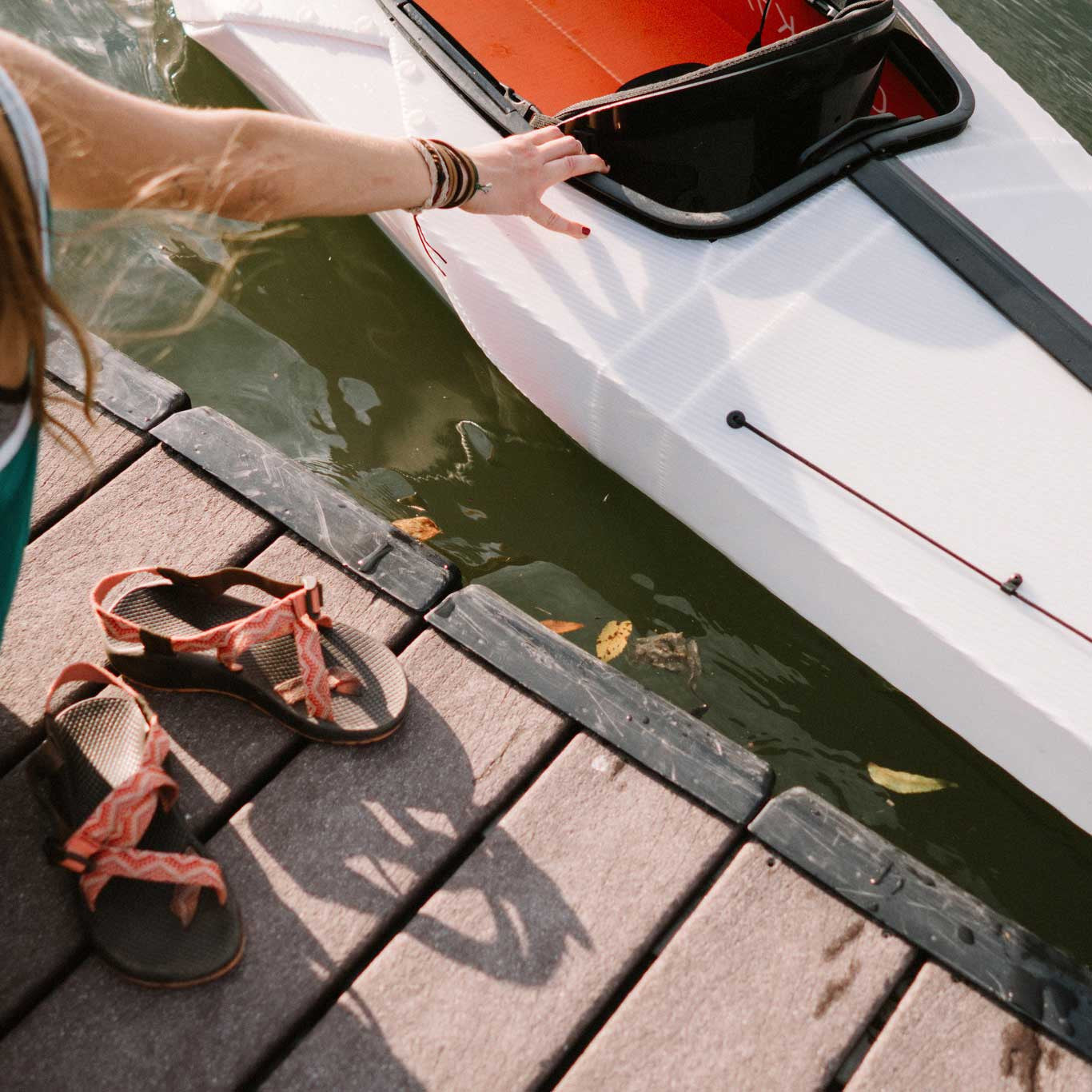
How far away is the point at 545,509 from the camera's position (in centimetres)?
272

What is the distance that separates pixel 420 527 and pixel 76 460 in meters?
0.86

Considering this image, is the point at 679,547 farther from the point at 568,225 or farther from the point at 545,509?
the point at 568,225

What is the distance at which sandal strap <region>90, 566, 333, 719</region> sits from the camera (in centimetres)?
168

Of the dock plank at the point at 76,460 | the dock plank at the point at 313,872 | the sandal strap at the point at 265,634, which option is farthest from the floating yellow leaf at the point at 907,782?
the dock plank at the point at 76,460

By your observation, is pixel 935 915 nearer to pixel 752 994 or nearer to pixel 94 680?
pixel 752 994

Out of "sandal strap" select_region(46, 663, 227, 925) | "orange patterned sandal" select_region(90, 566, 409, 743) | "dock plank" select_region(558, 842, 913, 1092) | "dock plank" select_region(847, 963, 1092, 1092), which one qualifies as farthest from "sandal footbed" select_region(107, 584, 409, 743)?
"dock plank" select_region(847, 963, 1092, 1092)

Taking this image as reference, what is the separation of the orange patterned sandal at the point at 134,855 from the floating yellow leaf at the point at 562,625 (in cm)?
106

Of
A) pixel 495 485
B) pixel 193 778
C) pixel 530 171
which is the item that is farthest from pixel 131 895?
pixel 530 171

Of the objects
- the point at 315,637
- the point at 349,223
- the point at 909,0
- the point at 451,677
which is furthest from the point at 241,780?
the point at 909,0

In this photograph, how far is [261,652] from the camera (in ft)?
5.87

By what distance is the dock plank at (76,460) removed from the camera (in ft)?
6.57

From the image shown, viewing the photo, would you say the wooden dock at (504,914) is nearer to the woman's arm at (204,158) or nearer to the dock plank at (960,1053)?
the dock plank at (960,1053)

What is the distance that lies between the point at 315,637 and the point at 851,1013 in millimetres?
1034

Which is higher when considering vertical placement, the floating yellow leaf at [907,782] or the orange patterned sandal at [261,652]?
the orange patterned sandal at [261,652]
